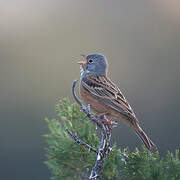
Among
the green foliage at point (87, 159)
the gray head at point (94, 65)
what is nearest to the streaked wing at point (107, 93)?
the gray head at point (94, 65)

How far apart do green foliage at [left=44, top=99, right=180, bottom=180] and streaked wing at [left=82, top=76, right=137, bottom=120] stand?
1201 millimetres

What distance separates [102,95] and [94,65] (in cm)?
93

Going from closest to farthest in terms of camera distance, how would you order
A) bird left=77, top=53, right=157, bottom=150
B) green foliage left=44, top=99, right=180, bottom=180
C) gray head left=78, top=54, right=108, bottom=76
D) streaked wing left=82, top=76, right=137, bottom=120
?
green foliage left=44, top=99, right=180, bottom=180, bird left=77, top=53, right=157, bottom=150, streaked wing left=82, top=76, right=137, bottom=120, gray head left=78, top=54, right=108, bottom=76

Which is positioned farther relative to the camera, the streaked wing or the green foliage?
the streaked wing

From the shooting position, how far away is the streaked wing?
6211mm

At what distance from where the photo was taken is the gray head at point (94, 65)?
735 cm

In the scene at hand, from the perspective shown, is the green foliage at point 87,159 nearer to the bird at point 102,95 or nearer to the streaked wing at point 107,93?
the bird at point 102,95

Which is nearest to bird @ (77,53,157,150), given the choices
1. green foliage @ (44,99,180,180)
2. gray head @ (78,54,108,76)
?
gray head @ (78,54,108,76)

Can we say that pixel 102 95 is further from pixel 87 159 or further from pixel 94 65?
pixel 87 159

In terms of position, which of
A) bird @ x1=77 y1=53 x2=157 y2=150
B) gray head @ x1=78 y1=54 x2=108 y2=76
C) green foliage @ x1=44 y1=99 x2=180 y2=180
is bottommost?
green foliage @ x1=44 y1=99 x2=180 y2=180

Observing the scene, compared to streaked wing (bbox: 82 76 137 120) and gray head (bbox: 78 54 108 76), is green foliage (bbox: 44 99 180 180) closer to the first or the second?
streaked wing (bbox: 82 76 137 120)

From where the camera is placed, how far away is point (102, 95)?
21.6 feet

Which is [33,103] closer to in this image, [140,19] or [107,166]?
[140,19]

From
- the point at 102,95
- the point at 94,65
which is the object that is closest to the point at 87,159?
the point at 102,95
